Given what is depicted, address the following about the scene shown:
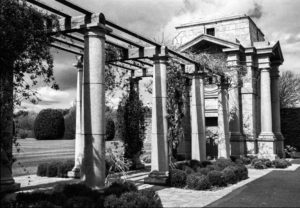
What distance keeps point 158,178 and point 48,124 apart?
126ft

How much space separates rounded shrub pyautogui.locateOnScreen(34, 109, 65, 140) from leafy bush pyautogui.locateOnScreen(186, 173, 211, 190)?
125ft

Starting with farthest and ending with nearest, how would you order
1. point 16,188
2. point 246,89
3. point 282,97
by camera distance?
point 282,97, point 246,89, point 16,188

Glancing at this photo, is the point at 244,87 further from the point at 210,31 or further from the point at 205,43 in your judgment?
the point at 210,31

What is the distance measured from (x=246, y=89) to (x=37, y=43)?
17.4 m

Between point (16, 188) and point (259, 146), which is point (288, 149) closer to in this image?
point (259, 146)

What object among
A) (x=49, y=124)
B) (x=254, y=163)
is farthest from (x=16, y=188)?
(x=49, y=124)

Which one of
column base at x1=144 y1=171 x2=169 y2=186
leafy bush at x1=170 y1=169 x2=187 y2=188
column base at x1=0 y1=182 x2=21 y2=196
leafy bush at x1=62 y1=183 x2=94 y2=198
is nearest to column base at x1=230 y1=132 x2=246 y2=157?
leafy bush at x1=170 y1=169 x2=187 y2=188

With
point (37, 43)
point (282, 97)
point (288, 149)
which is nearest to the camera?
point (37, 43)

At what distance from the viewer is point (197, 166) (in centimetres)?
1427

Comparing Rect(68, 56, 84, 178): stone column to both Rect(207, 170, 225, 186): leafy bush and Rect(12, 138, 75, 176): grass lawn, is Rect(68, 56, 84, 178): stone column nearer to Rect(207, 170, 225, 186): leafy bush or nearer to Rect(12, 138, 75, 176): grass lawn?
Rect(12, 138, 75, 176): grass lawn

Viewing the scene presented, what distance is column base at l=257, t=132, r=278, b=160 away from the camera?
22102 millimetres

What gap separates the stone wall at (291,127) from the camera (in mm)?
28891

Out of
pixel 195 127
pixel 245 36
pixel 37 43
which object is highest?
pixel 245 36

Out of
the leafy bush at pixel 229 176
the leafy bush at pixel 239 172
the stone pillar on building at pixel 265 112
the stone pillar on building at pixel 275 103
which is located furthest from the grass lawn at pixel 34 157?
the stone pillar on building at pixel 275 103
